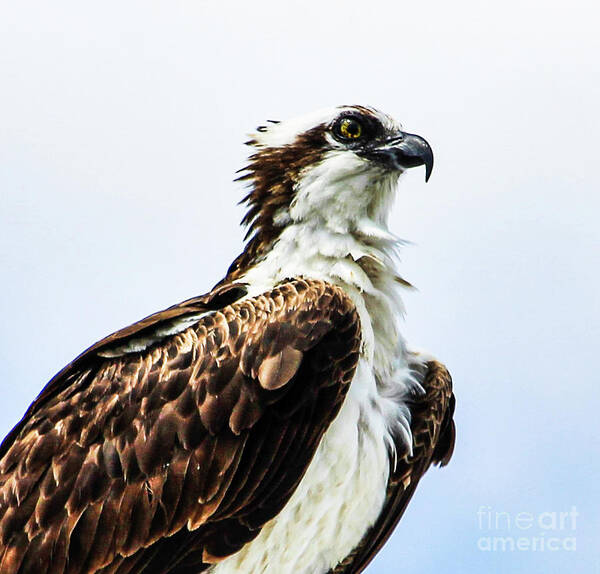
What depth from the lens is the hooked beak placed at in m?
9.76

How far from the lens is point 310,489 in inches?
354

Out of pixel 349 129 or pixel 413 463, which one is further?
pixel 349 129

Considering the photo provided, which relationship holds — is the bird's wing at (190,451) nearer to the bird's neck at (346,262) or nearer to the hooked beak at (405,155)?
the bird's neck at (346,262)

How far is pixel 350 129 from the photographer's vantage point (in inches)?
387

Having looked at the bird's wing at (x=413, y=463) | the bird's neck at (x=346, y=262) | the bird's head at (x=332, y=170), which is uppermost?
the bird's head at (x=332, y=170)

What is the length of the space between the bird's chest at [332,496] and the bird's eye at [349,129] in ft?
5.62

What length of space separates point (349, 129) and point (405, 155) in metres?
0.45

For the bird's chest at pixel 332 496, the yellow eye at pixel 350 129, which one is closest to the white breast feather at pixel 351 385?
the bird's chest at pixel 332 496

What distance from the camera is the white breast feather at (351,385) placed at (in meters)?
9.02

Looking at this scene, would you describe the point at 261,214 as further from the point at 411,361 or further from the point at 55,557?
the point at 55,557

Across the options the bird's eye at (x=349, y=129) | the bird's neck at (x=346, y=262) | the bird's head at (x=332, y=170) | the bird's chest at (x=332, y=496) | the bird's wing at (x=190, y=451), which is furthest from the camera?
the bird's eye at (x=349, y=129)

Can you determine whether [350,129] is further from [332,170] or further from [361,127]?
[332,170]

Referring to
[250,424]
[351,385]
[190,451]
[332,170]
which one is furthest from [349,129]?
[190,451]

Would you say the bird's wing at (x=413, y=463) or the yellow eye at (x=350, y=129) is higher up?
the yellow eye at (x=350, y=129)
